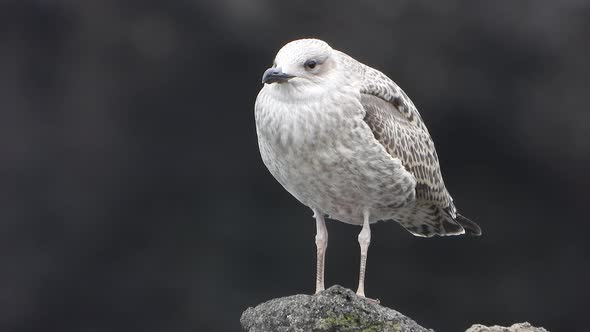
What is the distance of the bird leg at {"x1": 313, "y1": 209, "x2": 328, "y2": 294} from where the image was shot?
7.75m

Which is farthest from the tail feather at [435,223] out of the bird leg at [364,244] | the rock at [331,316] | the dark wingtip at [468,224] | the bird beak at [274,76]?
the bird beak at [274,76]

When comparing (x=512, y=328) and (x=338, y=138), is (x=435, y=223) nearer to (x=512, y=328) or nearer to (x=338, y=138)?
(x=512, y=328)

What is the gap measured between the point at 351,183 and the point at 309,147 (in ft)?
1.36

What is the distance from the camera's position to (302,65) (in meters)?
7.04

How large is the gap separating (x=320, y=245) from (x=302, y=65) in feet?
4.86

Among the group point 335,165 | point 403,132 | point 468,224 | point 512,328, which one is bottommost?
point 512,328

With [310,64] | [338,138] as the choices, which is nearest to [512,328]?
[338,138]

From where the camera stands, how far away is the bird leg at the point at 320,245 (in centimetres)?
775

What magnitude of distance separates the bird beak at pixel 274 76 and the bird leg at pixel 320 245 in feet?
4.30

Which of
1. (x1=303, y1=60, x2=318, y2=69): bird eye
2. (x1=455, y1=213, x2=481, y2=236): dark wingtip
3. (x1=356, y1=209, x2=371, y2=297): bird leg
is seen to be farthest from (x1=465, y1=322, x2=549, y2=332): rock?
(x1=303, y1=60, x2=318, y2=69): bird eye

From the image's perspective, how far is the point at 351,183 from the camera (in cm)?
739

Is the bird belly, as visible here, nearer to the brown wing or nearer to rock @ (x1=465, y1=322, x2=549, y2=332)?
the brown wing

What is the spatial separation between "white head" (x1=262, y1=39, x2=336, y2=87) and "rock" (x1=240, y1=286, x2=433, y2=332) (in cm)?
134

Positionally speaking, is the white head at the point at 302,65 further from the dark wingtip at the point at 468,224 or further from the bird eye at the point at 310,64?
the dark wingtip at the point at 468,224
